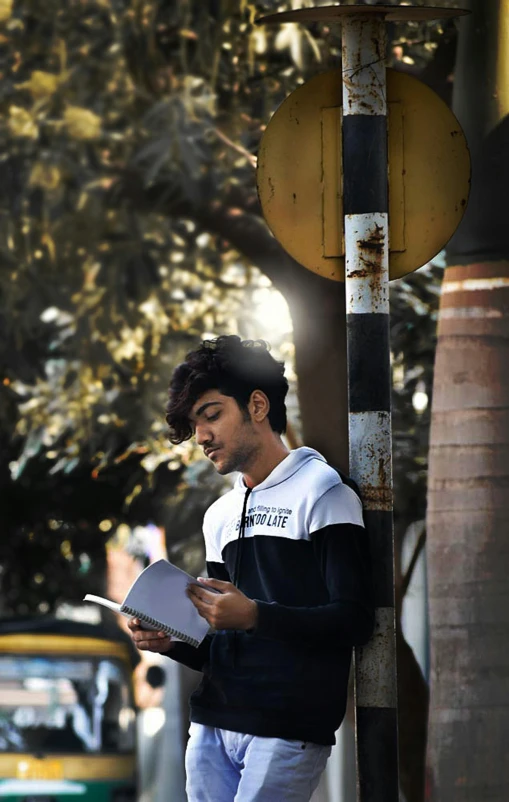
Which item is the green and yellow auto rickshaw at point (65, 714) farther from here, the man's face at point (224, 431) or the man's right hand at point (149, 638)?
the man's face at point (224, 431)

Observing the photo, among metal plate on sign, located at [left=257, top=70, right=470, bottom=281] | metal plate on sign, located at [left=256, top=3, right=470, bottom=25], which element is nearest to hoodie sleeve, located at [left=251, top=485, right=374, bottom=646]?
metal plate on sign, located at [left=257, top=70, right=470, bottom=281]

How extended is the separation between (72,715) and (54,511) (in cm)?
465

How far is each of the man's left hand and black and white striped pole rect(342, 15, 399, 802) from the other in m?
0.45

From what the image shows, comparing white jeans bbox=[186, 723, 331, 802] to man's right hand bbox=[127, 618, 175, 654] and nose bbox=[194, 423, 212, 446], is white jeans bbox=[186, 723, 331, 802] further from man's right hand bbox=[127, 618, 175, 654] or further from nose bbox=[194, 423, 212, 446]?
nose bbox=[194, 423, 212, 446]

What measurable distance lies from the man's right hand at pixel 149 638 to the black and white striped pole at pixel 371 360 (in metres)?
0.50

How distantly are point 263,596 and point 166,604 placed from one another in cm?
29

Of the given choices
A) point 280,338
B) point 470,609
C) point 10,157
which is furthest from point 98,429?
point 470,609

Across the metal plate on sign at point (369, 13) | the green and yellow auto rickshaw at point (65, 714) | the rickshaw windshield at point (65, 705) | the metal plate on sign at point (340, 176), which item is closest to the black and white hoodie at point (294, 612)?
the metal plate on sign at point (340, 176)

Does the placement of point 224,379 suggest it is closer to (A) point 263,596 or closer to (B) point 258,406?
(B) point 258,406

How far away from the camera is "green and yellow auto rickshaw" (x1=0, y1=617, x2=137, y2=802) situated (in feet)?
62.8

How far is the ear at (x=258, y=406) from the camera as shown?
14.9ft

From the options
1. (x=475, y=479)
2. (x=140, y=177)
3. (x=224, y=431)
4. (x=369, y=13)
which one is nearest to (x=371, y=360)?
(x=224, y=431)

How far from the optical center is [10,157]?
11586 millimetres

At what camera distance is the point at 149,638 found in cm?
445
